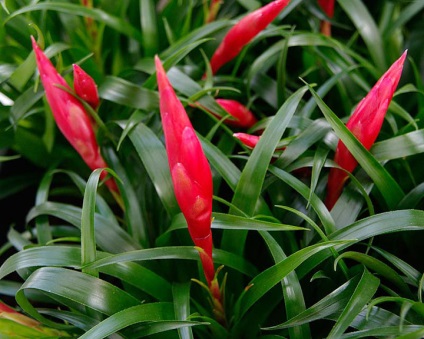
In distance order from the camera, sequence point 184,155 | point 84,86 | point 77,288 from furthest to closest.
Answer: point 84,86 → point 77,288 → point 184,155

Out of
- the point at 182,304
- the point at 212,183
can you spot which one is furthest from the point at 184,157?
the point at 182,304

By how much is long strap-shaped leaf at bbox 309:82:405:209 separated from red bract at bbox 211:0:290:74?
0.20 m

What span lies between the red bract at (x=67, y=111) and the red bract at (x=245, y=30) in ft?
0.87

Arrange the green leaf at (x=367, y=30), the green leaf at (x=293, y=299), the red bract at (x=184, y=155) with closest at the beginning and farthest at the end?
the red bract at (x=184, y=155), the green leaf at (x=293, y=299), the green leaf at (x=367, y=30)

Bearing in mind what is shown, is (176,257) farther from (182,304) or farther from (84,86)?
(84,86)

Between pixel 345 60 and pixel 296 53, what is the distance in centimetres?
18

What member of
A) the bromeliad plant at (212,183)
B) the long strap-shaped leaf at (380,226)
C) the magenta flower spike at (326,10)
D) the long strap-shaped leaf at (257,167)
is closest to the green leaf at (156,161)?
the bromeliad plant at (212,183)

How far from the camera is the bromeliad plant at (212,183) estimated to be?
705 millimetres

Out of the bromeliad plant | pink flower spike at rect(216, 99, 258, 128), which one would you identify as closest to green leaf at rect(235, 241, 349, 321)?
the bromeliad plant

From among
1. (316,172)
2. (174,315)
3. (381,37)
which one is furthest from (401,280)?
(381,37)

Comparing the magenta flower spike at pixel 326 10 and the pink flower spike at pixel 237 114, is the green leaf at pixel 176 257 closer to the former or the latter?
the pink flower spike at pixel 237 114

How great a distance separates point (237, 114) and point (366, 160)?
27cm

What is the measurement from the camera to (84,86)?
0.85 metres

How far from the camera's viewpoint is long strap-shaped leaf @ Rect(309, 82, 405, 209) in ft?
2.45
